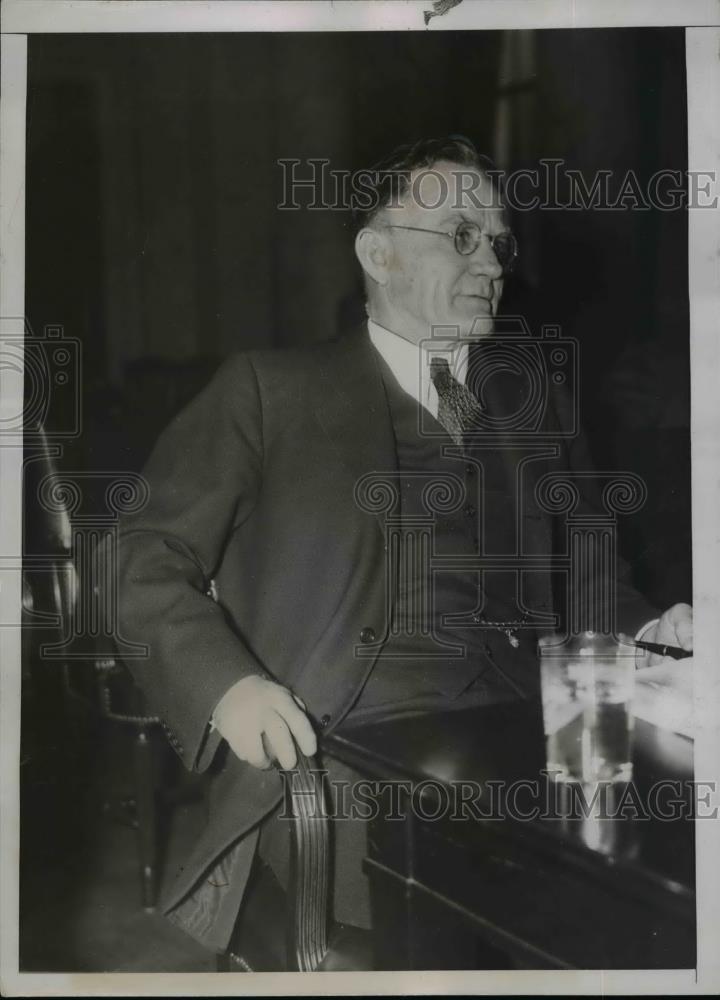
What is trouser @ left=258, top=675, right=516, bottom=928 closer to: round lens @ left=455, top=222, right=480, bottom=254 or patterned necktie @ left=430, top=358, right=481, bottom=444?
patterned necktie @ left=430, top=358, right=481, bottom=444

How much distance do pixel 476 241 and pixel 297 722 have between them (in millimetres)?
695

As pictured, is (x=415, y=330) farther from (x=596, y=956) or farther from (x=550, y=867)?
(x=596, y=956)

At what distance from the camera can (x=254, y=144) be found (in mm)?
1169

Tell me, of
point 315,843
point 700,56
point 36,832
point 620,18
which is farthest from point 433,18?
point 36,832

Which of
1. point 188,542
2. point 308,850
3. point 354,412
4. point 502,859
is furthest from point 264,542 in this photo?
point 502,859

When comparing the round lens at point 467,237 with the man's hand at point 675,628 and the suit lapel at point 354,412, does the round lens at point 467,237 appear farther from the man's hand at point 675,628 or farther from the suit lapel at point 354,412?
the man's hand at point 675,628

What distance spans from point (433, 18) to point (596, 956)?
133cm

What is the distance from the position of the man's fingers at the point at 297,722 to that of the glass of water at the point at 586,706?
1.07ft

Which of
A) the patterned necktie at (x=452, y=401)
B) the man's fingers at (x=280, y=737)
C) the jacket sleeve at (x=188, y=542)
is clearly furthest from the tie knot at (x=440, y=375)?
the man's fingers at (x=280, y=737)

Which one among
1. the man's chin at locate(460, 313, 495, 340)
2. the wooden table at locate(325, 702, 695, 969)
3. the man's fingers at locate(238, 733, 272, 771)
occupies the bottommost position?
the wooden table at locate(325, 702, 695, 969)

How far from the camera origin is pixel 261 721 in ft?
3.69

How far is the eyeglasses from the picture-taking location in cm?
115
